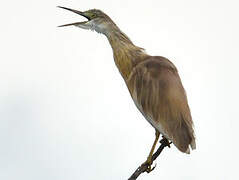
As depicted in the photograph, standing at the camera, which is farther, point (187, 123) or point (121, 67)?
point (121, 67)

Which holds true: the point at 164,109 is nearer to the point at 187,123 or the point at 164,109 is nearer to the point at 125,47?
the point at 187,123

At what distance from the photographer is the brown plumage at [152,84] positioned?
819 centimetres

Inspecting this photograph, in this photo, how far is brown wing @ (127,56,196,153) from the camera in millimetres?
8125

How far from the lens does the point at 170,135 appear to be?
320 inches

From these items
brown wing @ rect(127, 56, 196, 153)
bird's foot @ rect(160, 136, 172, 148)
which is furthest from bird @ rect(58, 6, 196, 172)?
bird's foot @ rect(160, 136, 172, 148)

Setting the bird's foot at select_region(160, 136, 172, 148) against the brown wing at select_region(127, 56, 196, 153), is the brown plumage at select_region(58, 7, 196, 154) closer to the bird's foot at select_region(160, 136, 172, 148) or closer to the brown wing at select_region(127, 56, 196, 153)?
the brown wing at select_region(127, 56, 196, 153)

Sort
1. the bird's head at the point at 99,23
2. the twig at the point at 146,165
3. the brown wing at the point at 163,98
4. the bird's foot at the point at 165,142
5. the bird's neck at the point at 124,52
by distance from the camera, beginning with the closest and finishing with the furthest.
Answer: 1. the twig at the point at 146,165
2. the brown wing at the point at 163,98
3. the bird's foot at the point at 165,142
4. the bird's neck at the point at 124,52
5. the bird's head at the point at 99,23

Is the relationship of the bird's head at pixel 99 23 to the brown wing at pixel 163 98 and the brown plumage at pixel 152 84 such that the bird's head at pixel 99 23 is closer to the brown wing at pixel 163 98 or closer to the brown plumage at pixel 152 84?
the brown plumage at pixel 152 84

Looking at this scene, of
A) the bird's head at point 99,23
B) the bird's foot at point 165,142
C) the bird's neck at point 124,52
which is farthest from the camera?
the bird's head at point 99,23

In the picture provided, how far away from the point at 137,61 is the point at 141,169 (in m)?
1.77

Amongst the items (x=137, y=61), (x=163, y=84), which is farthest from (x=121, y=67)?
(x=163, y=84)

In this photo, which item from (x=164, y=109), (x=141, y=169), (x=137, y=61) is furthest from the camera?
(x=137, y=61)

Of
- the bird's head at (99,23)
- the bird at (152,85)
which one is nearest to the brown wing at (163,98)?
the bird at (152,85)

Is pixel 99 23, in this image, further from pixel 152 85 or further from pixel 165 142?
pixel 165 142
